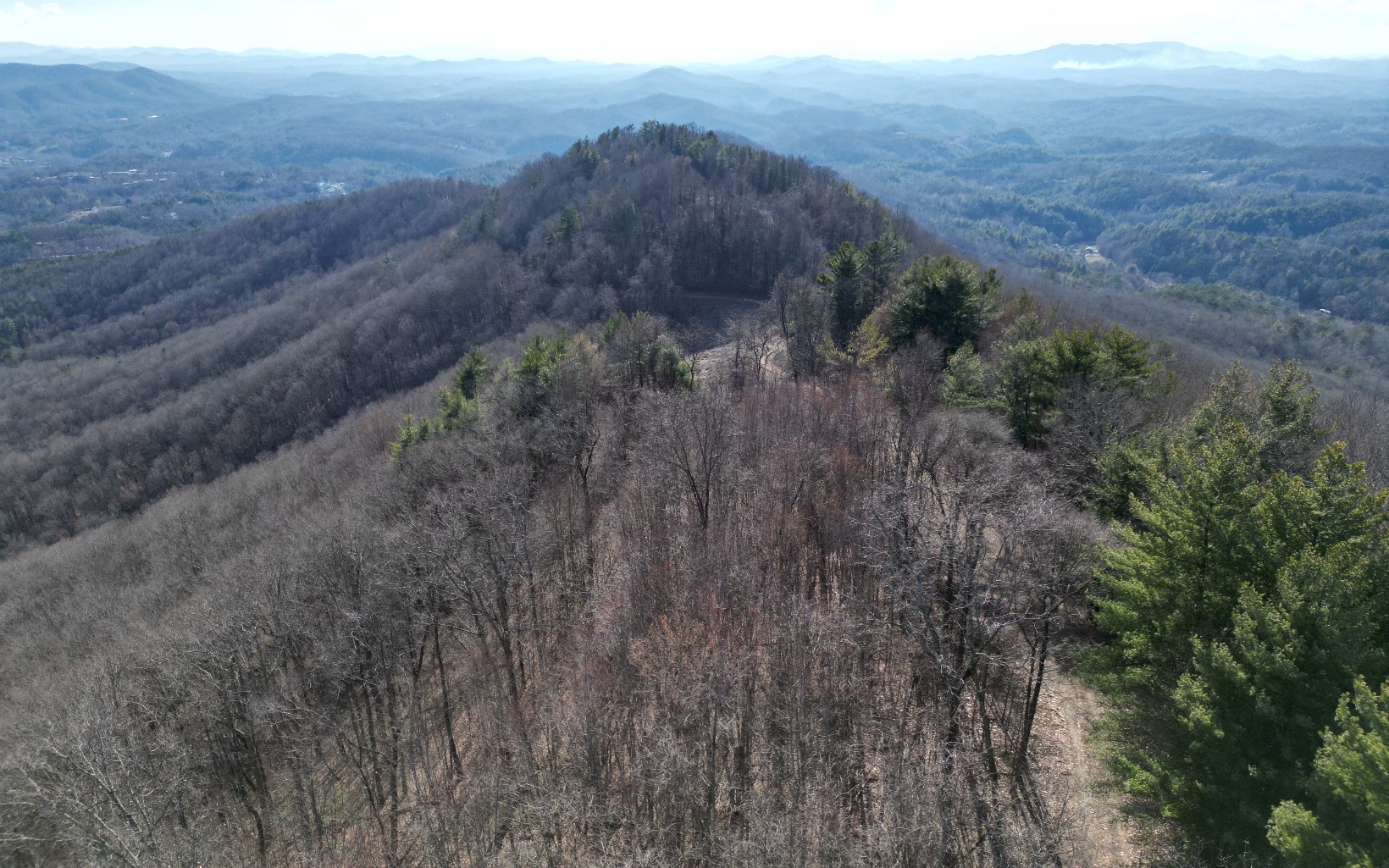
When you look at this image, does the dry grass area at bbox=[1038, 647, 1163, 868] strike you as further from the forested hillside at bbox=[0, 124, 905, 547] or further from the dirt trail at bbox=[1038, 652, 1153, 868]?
the forested hillside at bbox=[0, 124, 905, 547]

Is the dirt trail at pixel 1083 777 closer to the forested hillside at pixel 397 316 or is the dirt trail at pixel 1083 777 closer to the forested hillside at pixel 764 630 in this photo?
the forested hillside at pixel 764 630

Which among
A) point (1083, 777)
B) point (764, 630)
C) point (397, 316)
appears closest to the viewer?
point (1083, 777)

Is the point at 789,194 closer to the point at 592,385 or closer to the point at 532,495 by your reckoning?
the point at 592,385

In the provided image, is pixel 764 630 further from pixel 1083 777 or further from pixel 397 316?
pixel 397 316

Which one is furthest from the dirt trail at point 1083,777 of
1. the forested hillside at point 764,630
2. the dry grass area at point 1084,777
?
the forested hillside at point 764,630

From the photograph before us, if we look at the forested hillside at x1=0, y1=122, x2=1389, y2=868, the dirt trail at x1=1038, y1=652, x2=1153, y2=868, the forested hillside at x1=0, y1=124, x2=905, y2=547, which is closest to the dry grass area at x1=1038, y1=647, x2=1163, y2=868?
the dirt trail at x1=1038, y1=652, x2=1153, y2=868

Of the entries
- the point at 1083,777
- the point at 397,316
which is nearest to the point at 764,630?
the point at 1083,777
